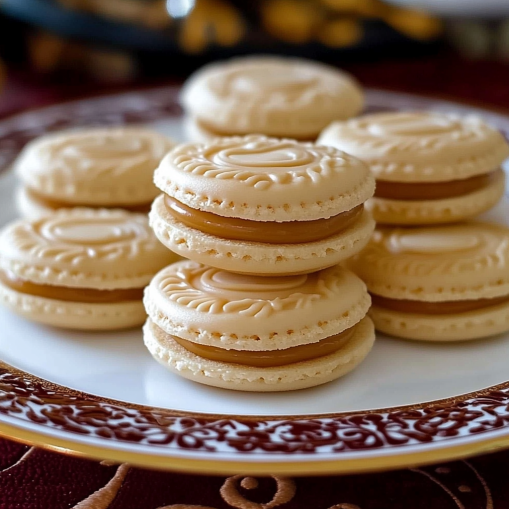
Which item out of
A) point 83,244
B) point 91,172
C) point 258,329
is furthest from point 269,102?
point 258,329

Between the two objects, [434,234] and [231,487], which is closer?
[231,487]

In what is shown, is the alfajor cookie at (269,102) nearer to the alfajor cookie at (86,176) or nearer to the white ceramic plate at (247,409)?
the alfajor cookie at (86,176)

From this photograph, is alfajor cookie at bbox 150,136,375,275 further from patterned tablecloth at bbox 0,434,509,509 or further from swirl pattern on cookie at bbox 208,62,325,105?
swirl pattern on cookie at bbox 208,62,325,105

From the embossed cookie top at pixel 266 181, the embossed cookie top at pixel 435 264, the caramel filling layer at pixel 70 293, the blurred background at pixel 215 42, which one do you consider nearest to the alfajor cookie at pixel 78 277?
the caramel filling layer at pixel 70 293

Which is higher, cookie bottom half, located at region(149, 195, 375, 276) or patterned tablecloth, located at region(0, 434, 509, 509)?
cookie bottom half, located at region(149, 195, 375, 276)

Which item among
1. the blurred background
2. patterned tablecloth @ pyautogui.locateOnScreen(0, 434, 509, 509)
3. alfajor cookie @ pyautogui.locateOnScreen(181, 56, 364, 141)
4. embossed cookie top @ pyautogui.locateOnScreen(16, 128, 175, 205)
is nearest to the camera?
patterned tablecloth @ pyautogui.locateOnScreen(0, 434, 509, 509)

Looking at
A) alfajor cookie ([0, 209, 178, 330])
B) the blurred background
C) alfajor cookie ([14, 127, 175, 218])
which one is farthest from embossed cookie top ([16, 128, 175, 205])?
the blurred background

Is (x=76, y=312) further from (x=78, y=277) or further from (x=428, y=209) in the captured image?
(x=428, y=209)
